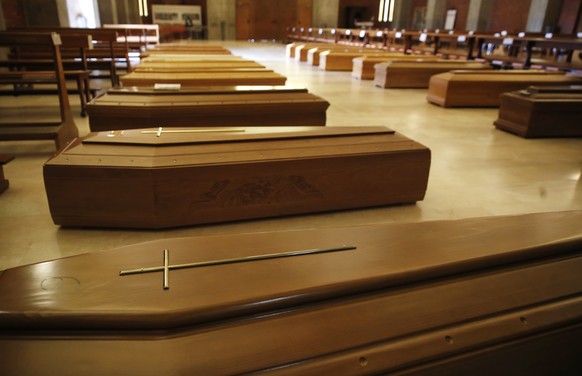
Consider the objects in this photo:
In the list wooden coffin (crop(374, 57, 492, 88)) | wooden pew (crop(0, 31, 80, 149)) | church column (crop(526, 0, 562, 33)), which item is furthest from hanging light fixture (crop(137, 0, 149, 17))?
wooden pew (crop(0, 31, 80, 149))

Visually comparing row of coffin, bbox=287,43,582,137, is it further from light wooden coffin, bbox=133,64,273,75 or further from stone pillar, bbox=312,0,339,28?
stone pillar, bbox=312,0,339,28

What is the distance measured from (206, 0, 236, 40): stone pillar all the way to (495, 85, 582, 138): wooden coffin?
61.3ft

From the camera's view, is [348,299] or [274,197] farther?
[274,197]

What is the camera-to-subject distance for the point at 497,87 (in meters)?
5.34

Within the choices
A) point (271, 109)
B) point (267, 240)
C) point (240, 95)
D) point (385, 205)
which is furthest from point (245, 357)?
point (240, 95)

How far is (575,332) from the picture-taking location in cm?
87

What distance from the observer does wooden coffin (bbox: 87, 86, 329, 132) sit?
9.35 ft

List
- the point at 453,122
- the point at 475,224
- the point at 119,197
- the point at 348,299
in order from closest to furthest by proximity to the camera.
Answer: the point at 348,299
the point at 475,224
the point at 119,197
the point at 453,122

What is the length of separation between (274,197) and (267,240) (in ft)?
3.53

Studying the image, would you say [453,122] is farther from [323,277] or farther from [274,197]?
[323,277]

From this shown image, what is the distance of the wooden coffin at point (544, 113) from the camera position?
3.79m

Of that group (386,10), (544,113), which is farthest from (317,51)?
(386,10)

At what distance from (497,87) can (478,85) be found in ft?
0.86

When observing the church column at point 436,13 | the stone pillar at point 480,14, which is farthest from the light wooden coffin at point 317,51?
the church column at point 436,13
